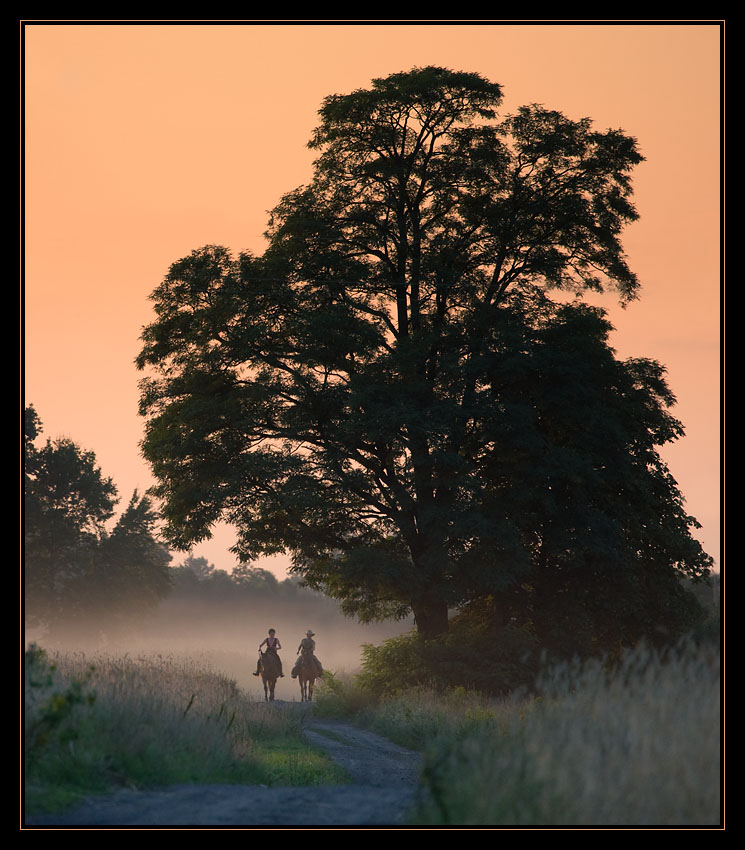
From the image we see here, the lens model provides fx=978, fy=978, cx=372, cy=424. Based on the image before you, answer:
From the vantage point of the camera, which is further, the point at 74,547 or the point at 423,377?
the point at 74,547

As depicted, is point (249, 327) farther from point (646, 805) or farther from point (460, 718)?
point (646, 805)

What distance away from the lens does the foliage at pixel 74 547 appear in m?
50.4

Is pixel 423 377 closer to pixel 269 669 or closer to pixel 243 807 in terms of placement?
pixel 269 669

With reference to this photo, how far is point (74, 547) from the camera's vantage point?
5228 centimetres

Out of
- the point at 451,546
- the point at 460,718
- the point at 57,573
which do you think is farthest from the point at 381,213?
the point at 57,573

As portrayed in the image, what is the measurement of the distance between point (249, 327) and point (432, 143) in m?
6.90

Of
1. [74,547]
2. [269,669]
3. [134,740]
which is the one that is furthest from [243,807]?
[74,547]

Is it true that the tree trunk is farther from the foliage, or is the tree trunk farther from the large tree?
the foliage

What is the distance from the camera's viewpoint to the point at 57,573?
52281mm

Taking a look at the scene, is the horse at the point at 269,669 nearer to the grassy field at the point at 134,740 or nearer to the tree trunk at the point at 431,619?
the tree trunk at the point at 431,619

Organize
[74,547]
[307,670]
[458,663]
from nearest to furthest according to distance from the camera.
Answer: [458,663] → [307,670] → [74,547]

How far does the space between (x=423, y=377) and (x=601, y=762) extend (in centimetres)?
1539

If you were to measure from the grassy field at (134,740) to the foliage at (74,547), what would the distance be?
36.4 meters

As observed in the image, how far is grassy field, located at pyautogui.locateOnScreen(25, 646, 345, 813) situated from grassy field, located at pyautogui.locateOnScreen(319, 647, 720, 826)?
8.99ft
